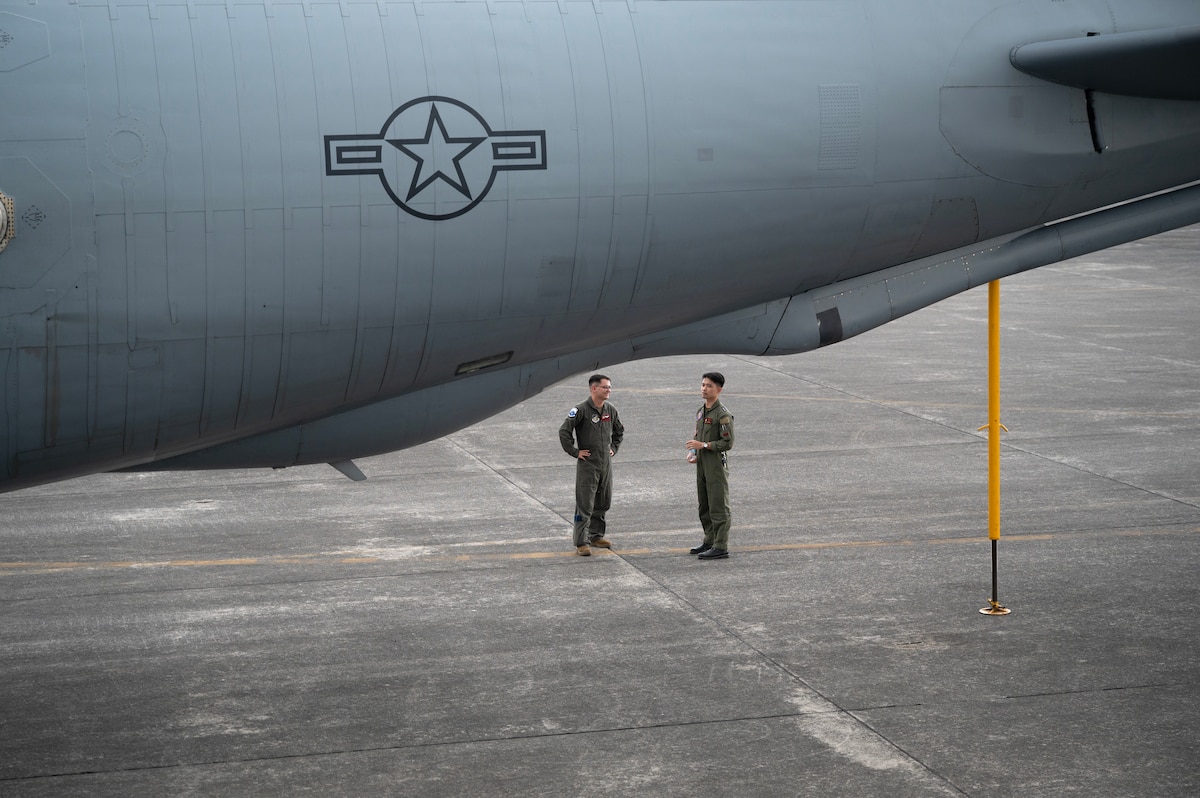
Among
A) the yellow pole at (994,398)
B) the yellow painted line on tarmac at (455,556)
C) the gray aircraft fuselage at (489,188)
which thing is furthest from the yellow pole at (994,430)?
the gray aircraft fuselage at (489,188)

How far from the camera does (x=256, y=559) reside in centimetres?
1248

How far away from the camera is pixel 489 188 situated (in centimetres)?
632

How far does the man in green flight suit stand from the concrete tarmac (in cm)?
26

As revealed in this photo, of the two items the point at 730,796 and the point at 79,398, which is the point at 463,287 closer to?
the point at 79,398

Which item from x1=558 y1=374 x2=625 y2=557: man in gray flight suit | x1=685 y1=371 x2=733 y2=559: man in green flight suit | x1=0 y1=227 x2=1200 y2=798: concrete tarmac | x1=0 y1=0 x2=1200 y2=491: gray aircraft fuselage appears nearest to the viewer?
x1=0 y1=0 x2=1200 y2=491: gray aircraft fuselage

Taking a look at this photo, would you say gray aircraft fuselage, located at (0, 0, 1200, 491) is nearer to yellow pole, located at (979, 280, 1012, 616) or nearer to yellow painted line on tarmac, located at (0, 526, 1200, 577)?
yellow pole, located at (979, 280, 1012, 616)

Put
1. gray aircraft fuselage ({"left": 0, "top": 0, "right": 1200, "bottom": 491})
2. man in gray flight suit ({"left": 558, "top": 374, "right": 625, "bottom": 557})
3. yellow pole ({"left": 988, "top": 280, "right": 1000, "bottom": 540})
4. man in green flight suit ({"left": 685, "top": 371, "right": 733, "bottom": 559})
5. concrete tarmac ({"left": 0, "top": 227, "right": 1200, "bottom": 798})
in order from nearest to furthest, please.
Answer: gray aircraft fuselage ({"left": 0, "top": 0, "right": 1200, "bottom": 491}) → concrete tarmac ({"left": 0, "top": 227, "right": 1200, "bottom": 798}) → yellow pole ({"left": 988, "top": 280, "right": 1000, "bottom": 540}) → man in green flight suit ({"left": 685, "top": 371, "right": 733, "bottom": 559}) → man in gray flight suit ({"left": 558, "top": 374, "right": 625, "bottom": 557})

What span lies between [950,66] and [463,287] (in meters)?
2.68

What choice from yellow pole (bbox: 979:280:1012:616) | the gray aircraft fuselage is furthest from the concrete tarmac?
the gray aircraft fuselage

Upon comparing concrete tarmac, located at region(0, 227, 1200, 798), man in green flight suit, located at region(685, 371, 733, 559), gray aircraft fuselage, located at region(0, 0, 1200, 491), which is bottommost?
concrete tarmac, located at region(0, 227, 1200, 798)

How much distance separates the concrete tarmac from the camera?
27.4 ft

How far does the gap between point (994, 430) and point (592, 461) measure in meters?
3.82

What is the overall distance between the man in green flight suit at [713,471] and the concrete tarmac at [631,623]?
256 millimetres

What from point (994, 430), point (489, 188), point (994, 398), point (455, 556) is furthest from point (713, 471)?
point (489, 188)
